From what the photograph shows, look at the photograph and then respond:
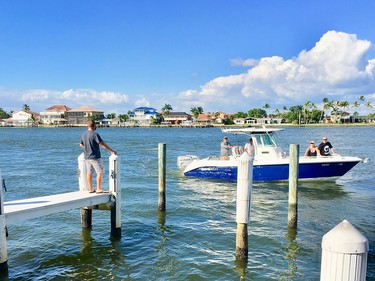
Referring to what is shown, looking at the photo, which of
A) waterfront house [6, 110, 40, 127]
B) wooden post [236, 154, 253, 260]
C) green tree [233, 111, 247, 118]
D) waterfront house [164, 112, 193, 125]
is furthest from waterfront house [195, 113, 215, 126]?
wooden post [236, 154, 253, 260]

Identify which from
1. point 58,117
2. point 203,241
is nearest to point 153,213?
point 203,241

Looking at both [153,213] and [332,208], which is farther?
[332,208]

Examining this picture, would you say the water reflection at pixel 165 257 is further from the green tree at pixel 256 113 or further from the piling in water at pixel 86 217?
the green tree at pixel 256 113

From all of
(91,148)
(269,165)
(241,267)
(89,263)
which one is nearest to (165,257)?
(89,263)

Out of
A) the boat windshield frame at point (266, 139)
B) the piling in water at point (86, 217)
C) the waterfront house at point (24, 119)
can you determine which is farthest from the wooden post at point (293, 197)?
the waterfront house at point (24, 119)

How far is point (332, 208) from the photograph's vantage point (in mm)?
14492

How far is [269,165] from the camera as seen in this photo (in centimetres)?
1845

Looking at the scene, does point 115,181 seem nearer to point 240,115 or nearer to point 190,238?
point 190,238

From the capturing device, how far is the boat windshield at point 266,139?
19.1m

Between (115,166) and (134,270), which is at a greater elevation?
(115,166)

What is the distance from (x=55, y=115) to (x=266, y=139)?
174697mm

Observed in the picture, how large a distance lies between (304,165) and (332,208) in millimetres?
3921

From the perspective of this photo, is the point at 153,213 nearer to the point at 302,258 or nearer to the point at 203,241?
the point at 203,241

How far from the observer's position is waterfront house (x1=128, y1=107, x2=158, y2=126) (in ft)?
562
